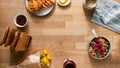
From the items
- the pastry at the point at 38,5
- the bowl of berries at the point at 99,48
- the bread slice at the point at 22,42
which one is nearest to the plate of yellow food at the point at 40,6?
the pastry at the point at 38,5

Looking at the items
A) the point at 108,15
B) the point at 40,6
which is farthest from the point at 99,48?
the point at 40,6

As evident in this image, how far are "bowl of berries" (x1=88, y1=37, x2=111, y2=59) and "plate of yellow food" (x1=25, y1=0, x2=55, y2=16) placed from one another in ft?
0.81

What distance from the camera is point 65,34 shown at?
168 centimetres

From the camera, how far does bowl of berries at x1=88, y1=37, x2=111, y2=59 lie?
1.63m

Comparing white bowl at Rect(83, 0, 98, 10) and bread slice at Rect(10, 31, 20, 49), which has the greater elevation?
white bowl at Rect(83, 0, 98, 10)

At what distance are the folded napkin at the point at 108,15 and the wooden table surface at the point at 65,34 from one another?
0.02m

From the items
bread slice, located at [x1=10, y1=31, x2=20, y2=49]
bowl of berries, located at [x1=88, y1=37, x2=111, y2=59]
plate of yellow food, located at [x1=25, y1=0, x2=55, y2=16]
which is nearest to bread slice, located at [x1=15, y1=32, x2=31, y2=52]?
bread slice, located at [x1=10, y1=31, x2=20, y2=49]

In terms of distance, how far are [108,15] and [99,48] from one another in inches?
6.3

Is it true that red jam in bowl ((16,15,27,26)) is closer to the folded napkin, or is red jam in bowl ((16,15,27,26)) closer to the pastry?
the pastry

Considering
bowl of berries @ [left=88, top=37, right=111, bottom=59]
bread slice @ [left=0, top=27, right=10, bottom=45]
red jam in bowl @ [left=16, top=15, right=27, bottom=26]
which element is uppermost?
red jam in bowl @ [left=16, top=15, right=27, bottom=26]

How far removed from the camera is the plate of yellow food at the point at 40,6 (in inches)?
65.0

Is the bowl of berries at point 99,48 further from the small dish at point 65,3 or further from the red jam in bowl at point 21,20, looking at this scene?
the red jam in bowl at point 21,20

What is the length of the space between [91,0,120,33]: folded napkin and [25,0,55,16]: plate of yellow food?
0.67 ft

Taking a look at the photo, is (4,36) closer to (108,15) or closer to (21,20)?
(21,20)
